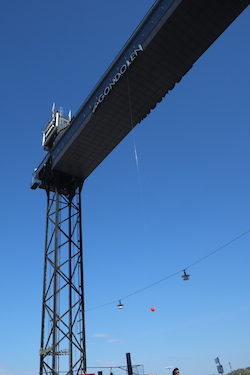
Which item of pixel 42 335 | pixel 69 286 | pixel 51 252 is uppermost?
pixel 51 252

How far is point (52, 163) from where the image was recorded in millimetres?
31828

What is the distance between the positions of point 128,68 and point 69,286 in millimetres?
18148

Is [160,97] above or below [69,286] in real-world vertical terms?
above

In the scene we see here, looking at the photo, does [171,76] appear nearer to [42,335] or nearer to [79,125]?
[79,125]

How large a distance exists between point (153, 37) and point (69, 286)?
804 inches

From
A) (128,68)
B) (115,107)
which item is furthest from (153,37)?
(115,107)

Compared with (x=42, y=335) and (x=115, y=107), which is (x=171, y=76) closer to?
(x=115, y=107)

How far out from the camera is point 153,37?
21.7 meters

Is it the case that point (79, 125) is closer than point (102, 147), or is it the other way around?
point (79, 125)

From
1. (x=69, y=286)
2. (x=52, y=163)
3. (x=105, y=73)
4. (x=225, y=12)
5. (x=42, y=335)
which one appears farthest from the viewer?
(x=52, y=163)

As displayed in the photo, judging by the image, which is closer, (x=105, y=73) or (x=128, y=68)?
(x=128, y=68)

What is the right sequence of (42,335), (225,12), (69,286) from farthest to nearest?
(69,286)
(42,335)
(225,12)

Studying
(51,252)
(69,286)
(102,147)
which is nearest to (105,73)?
(102,147)

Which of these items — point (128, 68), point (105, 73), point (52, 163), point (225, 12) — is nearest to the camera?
point (225, 12)
